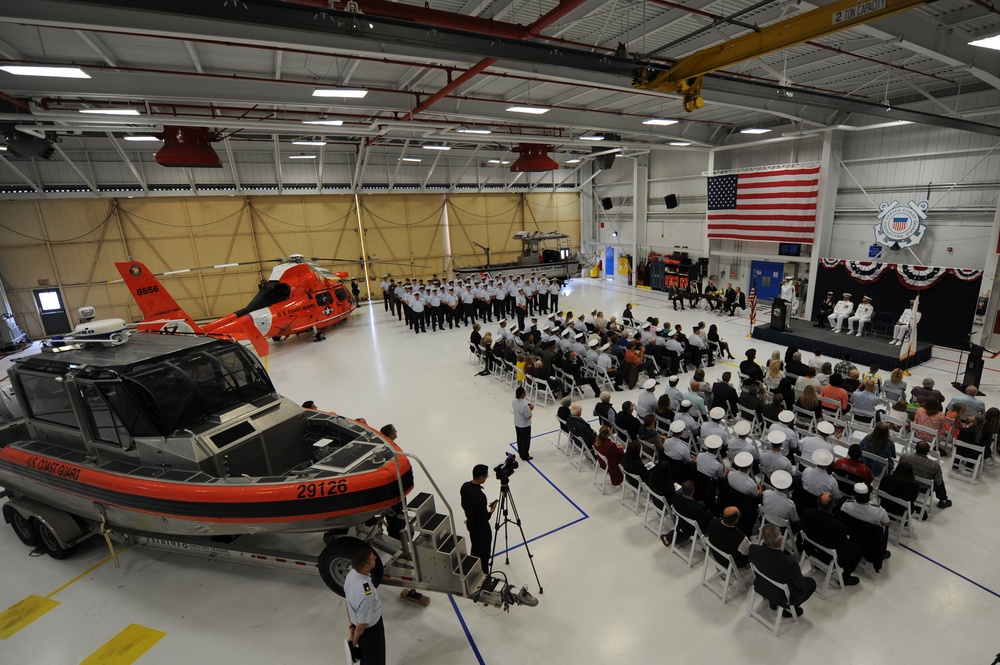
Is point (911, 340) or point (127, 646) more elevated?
point (911, 340)

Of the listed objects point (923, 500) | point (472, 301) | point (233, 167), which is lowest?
point (923, 500)

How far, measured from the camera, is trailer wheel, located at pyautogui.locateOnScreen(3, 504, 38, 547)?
20.6 ft

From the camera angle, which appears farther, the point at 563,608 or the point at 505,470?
the point at 505,470

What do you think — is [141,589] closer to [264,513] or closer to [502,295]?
[264,513]

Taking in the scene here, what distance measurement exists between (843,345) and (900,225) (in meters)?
5.28

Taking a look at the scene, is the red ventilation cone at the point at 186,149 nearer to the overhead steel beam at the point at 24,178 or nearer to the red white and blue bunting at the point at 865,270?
the overhead steel beam at the point at 24,178

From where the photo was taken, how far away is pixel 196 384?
5785mm

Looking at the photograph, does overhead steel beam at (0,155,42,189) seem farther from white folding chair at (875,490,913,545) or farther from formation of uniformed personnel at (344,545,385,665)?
white folding chair at (875,490,913,545)

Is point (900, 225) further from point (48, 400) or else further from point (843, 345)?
point (48, 400)

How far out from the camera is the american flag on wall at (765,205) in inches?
645

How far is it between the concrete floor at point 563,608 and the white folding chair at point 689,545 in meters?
0.11

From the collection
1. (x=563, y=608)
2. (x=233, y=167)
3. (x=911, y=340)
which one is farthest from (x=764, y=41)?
(x=233, y=167)

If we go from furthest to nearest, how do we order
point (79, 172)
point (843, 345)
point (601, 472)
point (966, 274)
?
point (79, 172), point (966, 274), point (843, 345), point (601, 472)

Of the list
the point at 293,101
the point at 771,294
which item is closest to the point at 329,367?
the point at 293,101
